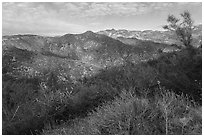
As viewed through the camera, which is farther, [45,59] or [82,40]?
[82,40]

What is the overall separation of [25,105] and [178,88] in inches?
220

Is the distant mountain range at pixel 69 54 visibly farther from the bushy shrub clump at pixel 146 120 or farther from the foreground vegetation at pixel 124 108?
the bushy shrub clump at pixel 146 120

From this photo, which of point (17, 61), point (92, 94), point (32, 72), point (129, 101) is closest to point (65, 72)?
point (32, 72)

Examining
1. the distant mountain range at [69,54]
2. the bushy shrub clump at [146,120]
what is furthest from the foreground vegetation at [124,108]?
the distant mountain range at [69,54]

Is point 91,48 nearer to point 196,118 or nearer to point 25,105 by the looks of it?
point 25,105

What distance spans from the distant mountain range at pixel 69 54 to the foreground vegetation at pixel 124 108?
26391 millimetres

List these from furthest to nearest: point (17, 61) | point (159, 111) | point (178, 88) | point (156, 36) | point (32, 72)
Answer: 1. point (156, 36)
2. point (17, 61)
3. point (32, 72)
4. point (178, 88)
5. point (159, 111)

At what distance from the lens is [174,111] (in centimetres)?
447

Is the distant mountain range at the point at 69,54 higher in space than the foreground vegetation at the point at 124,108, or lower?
lower

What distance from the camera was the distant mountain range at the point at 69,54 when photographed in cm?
4078

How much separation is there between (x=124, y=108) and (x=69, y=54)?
69737mm


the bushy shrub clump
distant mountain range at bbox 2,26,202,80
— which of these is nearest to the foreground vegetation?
the bushy shrub clump

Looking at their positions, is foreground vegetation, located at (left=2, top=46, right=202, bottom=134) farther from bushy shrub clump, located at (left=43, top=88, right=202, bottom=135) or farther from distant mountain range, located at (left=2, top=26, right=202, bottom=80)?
distant mountain range, located at (left=2, top=26, right=202, bottom=80)

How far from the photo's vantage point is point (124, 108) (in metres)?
4.30
